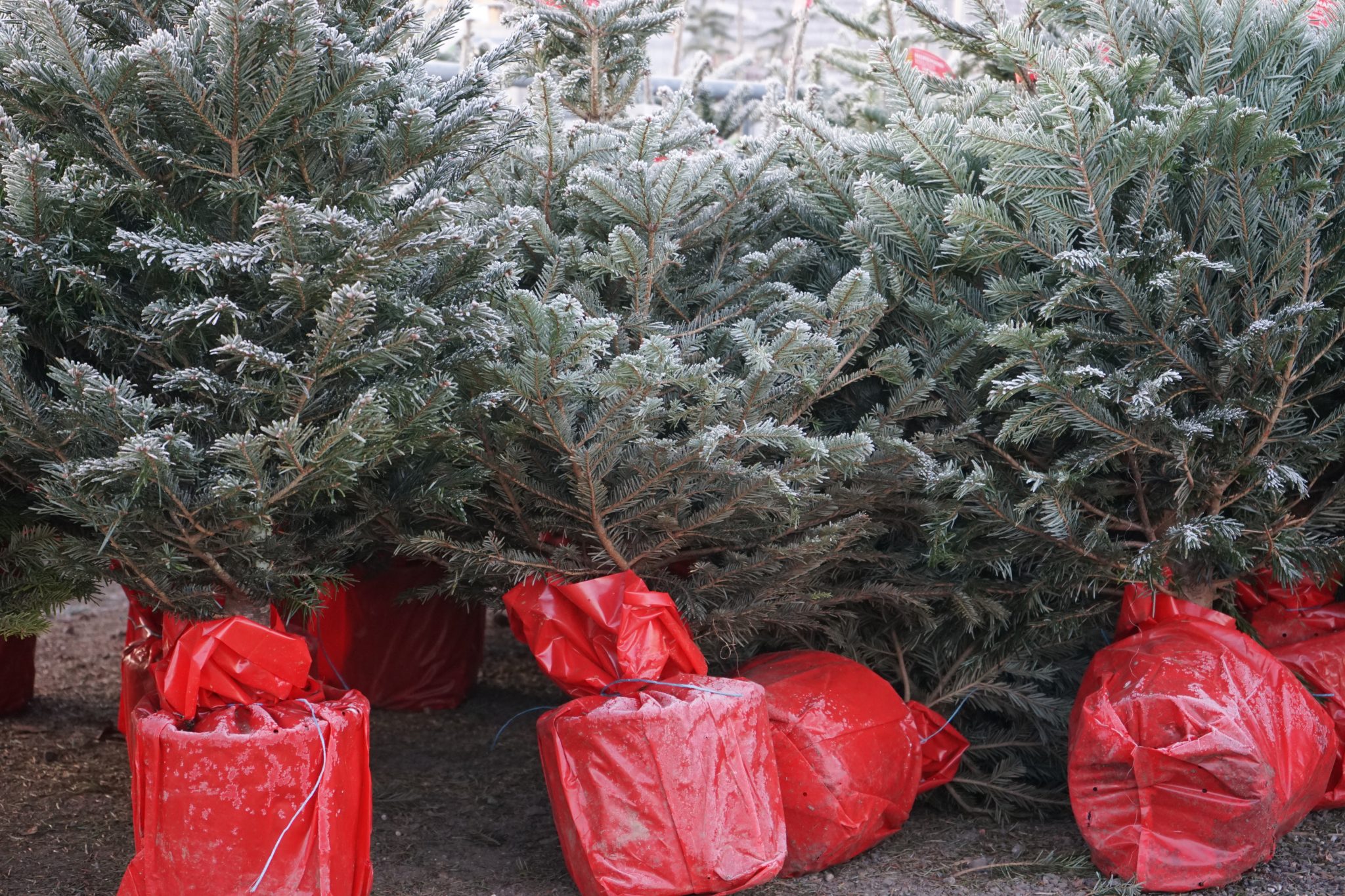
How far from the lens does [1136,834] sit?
2715mm

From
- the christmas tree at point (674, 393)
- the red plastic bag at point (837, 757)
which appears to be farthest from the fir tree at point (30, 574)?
the red plastic bag at point (837, 757)

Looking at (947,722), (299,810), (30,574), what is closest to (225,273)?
(30,574)

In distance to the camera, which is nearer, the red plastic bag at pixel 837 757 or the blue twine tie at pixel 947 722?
the red plastic bag at pixel 837 757

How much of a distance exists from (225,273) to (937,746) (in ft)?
7.51

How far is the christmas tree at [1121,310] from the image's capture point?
8.58 feet

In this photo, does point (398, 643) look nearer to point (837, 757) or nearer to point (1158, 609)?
point (837, 757)

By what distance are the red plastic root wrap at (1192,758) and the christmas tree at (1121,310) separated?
244 mm

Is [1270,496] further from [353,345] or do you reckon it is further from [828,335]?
[353,345]

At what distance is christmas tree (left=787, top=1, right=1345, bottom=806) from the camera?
262 centimetres

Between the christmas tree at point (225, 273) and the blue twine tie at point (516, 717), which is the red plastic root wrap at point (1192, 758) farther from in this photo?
the christmas tree at point (225, 273)

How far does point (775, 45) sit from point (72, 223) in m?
9.54

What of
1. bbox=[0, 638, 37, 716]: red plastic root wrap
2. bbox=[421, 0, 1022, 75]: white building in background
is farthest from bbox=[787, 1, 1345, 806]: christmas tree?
bbox=[421, 0, 1022, 75]: white building in background

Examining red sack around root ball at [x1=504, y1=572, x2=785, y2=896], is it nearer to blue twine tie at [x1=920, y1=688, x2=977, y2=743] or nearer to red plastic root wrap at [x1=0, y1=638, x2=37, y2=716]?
blue twine tie at [x1=920, y1=688, x2=977, y2=743]

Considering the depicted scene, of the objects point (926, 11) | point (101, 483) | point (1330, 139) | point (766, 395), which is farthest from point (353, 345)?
point (926, 11)
